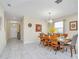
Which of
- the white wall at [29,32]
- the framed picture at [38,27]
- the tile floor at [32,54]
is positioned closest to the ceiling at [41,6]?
the white wall at [29,32]

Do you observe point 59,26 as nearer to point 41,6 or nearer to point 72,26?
point 72,26

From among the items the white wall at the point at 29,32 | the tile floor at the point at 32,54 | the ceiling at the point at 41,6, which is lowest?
the tile floor at the point at 32,54

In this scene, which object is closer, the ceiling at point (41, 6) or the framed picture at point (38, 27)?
the ceiling at point (41, 6)

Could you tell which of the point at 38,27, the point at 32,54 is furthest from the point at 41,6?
the point at 38,27

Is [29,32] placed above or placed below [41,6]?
below

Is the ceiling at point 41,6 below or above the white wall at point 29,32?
above

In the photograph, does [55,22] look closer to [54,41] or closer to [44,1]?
[54,41]

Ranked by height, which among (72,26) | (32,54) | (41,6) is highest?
(41,6)

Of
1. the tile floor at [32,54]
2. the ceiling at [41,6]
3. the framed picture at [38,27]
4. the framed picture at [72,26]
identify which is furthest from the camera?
the framed picture at [38,27]

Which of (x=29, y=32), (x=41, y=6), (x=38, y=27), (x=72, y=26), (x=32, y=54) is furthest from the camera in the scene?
(x=38, y=27)

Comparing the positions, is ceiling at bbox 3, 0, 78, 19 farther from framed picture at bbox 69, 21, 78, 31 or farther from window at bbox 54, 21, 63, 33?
window at bbox 54, 21, 63, 33

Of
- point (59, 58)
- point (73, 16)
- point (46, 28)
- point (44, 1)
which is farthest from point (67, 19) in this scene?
point (59, 58)

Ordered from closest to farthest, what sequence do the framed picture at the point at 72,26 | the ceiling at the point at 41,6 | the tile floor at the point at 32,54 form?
the tile floor at the point at 32,54
the ceiling at the point at 41,6
the framed picture at the point at 72,26

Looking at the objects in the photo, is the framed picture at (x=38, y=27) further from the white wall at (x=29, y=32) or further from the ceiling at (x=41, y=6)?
the ceiling at (x=41, y=6)
